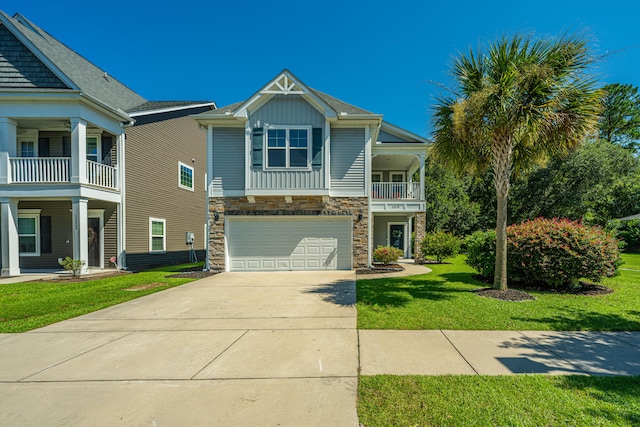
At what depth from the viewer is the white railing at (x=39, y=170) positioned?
11.5m

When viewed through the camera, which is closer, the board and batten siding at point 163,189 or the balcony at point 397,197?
the board and batten siding at point 163,189

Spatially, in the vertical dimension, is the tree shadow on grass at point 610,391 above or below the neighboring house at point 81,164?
below

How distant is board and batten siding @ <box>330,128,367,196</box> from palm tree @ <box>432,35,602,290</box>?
476cm

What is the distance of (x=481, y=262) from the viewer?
30.0 feet

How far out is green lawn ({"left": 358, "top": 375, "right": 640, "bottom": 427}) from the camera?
2.67 meters

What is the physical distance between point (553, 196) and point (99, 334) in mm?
26871

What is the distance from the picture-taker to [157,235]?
49.5 ft

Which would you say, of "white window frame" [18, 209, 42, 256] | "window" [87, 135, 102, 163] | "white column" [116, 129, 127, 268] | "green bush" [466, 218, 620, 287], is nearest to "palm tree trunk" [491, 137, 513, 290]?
"green bush" [466, 218, 620, 287]

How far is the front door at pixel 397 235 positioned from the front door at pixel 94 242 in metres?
15.0

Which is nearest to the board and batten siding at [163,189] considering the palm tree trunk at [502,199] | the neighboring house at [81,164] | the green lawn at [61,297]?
the neighboring house at [81,164]

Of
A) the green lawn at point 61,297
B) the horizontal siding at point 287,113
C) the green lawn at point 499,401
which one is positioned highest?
the horizontal siding at point 287,113

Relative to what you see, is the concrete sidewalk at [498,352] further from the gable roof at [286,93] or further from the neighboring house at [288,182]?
the gable roof at [286,93]

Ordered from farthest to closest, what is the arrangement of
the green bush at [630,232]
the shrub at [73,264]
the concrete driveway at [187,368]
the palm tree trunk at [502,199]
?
the green bush at [630,232] → the shrub at [73,264] → the palm tree trunk at [502,199] → the concrete driveway at [187,368]

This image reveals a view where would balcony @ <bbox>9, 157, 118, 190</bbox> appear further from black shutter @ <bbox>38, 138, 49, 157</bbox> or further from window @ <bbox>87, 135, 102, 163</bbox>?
black shutter @ <bbox>38, 138, 49, 157</bbox>
